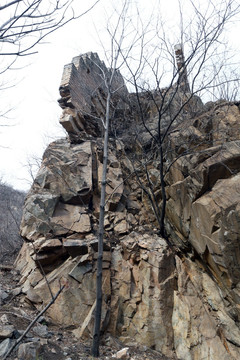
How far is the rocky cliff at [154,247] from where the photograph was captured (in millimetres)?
4434

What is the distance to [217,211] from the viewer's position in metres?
4.56

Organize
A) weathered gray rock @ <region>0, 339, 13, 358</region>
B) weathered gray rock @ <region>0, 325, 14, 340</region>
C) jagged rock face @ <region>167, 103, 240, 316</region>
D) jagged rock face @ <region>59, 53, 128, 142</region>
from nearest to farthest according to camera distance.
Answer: weathered gray rock @ <region>0, 339, 13, 358</region> → weathered gray rock @ <region>0, 325, 14, 340</region> → jagged rock face @ <region>167, 103, 240, 316</region> → jagged rock face @ <region>59, 53, 128, 142</region>

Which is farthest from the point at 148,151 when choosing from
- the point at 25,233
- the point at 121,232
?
the point at 25,233

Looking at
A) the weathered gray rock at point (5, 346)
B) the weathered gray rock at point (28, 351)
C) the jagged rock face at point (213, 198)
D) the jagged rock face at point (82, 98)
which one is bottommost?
the weathered gray rock at point (28, 351)

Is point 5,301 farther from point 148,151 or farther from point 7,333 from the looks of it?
point 148,151

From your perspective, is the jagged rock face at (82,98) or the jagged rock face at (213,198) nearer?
the jagged rock face at (213,198)

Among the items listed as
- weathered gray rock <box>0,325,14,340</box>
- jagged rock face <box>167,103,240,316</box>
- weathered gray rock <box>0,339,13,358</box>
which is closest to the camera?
weathered gray rock <box>0,339,13,358</box>

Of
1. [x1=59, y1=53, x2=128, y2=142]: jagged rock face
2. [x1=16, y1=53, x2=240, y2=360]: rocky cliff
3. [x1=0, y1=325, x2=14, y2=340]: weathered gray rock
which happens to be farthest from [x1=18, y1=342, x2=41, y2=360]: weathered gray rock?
[x1=59, y1=53, x2=128, y2=142]: jagged rock face

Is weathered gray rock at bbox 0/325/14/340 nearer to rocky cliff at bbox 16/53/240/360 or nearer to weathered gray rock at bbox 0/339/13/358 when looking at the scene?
weathered gray rock at bbox 0/339/13/358

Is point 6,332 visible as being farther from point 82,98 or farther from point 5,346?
point 82,98

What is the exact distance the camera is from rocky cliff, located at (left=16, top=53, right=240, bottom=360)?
175 inches

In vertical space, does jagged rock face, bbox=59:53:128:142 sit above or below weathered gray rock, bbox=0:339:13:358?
above

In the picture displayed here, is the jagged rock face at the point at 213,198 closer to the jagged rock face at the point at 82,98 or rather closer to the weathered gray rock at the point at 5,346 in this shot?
the jagged rock face at the point at 82,98

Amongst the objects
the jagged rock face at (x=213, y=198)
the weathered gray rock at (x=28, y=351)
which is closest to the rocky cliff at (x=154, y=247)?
the jagged rock face at (x=213, y=198)
